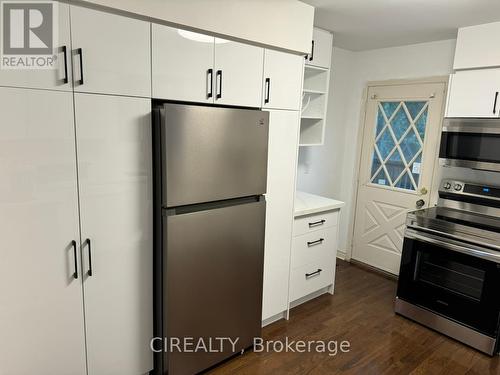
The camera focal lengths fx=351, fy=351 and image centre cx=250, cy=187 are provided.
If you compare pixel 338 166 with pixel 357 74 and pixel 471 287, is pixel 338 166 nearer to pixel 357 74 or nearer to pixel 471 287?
pixel 357 74

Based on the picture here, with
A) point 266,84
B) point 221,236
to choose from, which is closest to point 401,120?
point 266,84

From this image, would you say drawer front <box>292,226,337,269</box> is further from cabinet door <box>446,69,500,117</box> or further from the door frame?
cabinet door <box>446,69,500,117</box>

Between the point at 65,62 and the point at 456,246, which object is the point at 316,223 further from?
the point at 65,62

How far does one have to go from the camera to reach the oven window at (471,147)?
8.58ft

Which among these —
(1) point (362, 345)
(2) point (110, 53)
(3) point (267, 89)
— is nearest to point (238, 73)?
(3) point (267, 89)

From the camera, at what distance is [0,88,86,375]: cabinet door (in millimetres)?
1476

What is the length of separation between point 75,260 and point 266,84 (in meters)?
1.52

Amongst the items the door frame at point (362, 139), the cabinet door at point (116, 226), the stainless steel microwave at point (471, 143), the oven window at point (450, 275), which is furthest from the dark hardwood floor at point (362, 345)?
the stainless steel microwave at point (471, 143)

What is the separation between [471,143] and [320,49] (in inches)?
55.5

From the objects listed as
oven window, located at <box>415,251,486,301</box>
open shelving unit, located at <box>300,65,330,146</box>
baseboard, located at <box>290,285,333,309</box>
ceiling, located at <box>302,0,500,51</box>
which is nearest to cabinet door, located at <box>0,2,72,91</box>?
ceiling, located at <box>302,0,500,51</box>

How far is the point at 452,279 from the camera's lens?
2.64 m

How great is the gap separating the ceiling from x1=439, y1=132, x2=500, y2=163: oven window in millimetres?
837

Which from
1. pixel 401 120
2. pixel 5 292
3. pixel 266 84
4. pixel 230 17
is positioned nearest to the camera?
pixel 5 292

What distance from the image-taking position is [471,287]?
2.54m
